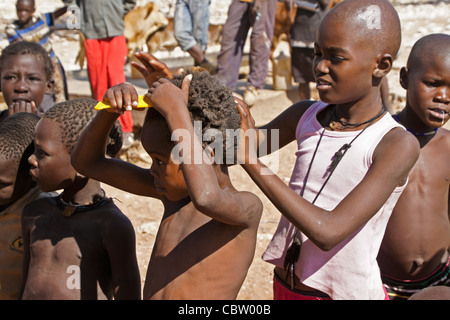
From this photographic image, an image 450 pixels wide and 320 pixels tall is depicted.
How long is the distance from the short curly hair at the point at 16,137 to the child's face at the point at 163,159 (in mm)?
851

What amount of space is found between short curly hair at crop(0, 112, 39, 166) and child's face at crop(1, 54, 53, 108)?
858 millimetres

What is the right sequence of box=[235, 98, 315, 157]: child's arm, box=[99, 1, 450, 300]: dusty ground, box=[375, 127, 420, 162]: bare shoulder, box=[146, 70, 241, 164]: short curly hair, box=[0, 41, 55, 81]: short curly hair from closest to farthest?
box=[146, 70, 241, 164]: short curly hair, box=[375, 127, 420, 162]: bare shoulder, box=[235, 98, 315, 157]: child's arm, box=[0, 41, 55, 81]: short curly hair, box=[99, 1, 450, 300]: dusty ground

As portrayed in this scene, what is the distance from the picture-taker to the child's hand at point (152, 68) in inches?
72.2

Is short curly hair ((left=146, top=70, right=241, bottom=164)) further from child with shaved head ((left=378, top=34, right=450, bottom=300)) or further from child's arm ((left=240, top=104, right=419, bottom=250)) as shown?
child with shaved head ((left=378, top=34, right=450, bottom=300))

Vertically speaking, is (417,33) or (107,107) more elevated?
(107,107)

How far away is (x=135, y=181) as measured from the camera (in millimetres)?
2152

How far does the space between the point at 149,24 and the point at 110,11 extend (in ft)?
14.5

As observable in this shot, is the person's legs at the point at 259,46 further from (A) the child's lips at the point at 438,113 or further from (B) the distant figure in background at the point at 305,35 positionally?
(A) the child's lips at the point at 438,113

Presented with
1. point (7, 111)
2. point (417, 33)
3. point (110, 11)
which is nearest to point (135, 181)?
point (7, 111)

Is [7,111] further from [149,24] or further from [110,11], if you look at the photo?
[149,24]

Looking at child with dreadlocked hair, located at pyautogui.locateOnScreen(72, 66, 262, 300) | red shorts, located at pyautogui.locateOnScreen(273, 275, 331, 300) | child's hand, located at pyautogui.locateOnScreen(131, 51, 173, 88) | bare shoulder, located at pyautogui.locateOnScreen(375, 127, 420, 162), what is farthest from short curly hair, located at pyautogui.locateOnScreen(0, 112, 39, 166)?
bare shoulder, located at pyautogui.locateOnScreen(375, 127, 420, 162)

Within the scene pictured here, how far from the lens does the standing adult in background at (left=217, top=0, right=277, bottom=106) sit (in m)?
7.32

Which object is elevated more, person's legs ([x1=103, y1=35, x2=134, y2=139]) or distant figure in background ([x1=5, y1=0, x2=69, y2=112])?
distant figure in background ([x1=5, y1=0, x2=69, y2=112])

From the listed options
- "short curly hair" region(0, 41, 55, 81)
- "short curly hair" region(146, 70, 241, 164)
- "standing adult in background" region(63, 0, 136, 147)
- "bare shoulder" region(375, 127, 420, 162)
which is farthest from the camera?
"standing adult in background" region(63, 0, 136, 147)
